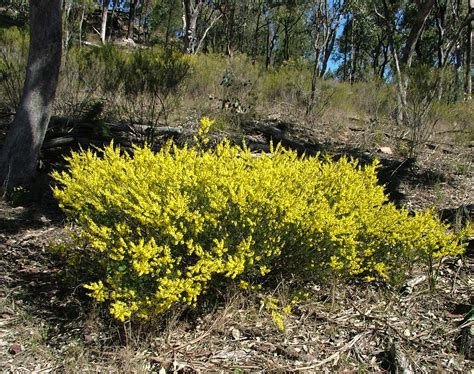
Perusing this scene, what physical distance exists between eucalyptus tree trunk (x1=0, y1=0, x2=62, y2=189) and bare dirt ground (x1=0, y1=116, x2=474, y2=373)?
129 centimetres

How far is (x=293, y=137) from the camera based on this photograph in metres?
7.19

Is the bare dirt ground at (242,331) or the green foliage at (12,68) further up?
the green foliage at (12,68)

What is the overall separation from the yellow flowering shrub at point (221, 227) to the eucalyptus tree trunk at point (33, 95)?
184 cm

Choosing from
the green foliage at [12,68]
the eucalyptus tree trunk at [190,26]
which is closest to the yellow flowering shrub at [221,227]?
the green foliage at [12,68]

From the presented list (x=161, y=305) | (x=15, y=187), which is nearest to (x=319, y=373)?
(x=161, y=305)

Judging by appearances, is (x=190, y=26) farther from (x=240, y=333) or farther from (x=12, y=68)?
(x=240, y=333)

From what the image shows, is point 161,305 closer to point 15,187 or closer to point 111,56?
point 15,187

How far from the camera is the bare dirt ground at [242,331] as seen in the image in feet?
8.17

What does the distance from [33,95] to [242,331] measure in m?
3.30

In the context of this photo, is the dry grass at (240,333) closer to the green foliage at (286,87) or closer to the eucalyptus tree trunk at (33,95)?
the eucalyptus tree trunk at (33,95)

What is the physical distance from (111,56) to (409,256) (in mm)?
5405

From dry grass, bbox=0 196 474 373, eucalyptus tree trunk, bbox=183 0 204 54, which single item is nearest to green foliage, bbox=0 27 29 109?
dry grass, bbox=0 196 474 373

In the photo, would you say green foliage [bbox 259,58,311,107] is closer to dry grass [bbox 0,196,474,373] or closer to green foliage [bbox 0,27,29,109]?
green foliage [bbox 0,27,29,109]

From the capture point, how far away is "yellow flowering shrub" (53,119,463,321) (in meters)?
2.47
